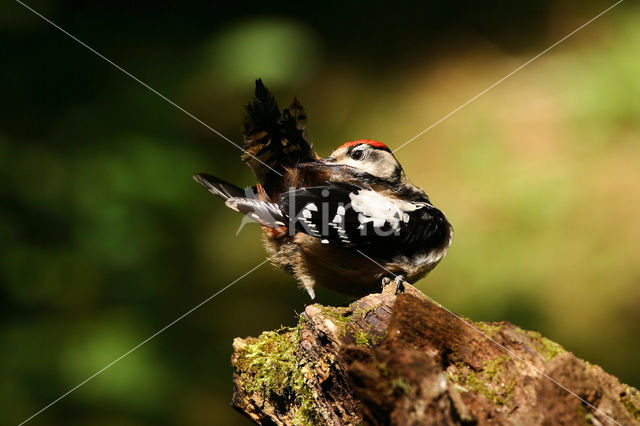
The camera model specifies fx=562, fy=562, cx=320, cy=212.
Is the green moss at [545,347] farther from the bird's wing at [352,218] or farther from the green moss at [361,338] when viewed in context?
the bird's wing at [352,218]

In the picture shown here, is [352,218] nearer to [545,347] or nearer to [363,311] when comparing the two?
[363,311]

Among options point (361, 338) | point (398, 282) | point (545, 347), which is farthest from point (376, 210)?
point (545, 347)

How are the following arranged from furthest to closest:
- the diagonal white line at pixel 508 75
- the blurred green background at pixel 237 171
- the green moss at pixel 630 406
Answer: the diagonal white line at pixel 508 75, the blurred green background at pixel 237 171, the green moss at pixel 630 406

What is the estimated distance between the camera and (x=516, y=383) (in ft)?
4.87

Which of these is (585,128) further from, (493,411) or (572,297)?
(493,411)

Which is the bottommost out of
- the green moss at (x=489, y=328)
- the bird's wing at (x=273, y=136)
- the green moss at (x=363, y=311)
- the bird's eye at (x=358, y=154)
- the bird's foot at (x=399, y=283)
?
the green moss at (x=363, y=311)

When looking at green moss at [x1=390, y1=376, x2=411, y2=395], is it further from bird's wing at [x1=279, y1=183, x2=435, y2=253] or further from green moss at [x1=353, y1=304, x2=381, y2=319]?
→ bird's wing at [x1=279, y1=183, x2=435, y2=253]

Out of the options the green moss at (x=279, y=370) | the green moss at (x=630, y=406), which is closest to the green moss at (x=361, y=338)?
the green moss at (x=279, y=370)

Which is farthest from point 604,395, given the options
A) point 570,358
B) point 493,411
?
point 493,411

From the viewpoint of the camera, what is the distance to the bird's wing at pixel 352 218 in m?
2.26

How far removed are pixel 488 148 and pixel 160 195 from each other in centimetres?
222

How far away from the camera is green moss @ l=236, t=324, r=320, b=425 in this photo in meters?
1.80

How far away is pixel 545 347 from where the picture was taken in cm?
156

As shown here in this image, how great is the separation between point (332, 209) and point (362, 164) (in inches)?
14.1
